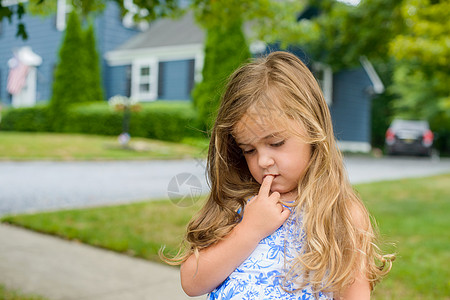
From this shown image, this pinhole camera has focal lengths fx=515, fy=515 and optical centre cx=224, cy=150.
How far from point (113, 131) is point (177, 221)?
13.1 meters

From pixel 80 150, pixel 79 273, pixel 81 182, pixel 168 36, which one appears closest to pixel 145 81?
pixel 168 36

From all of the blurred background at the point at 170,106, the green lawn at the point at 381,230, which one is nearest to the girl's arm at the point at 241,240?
the blurred background at the point at 170,106

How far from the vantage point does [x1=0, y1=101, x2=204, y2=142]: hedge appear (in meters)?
16.8

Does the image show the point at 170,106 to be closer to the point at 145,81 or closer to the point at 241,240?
the point at 145,81

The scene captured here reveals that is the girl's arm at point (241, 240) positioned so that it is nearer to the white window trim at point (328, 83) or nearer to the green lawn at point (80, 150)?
the green lawn at point (80, 150)

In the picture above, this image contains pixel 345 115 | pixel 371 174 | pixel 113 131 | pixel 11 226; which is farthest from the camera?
pixel 345 115

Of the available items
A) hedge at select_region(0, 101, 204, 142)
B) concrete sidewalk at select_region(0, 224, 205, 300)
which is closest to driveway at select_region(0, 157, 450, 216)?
concrete sidewalk at select_region(0, 224, 205, 300)

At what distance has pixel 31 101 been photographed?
22.6 meters

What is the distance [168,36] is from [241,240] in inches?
767

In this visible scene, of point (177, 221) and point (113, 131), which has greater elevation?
point (177, 221)

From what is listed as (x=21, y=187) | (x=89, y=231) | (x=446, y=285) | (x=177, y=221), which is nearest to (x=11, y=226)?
(x=89, y=231)

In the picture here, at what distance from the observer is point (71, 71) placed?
19.4 metres

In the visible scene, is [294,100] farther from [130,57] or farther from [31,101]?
[31,101]

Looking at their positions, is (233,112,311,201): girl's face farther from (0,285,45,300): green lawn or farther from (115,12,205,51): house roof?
(115,12,205,51): house roof
